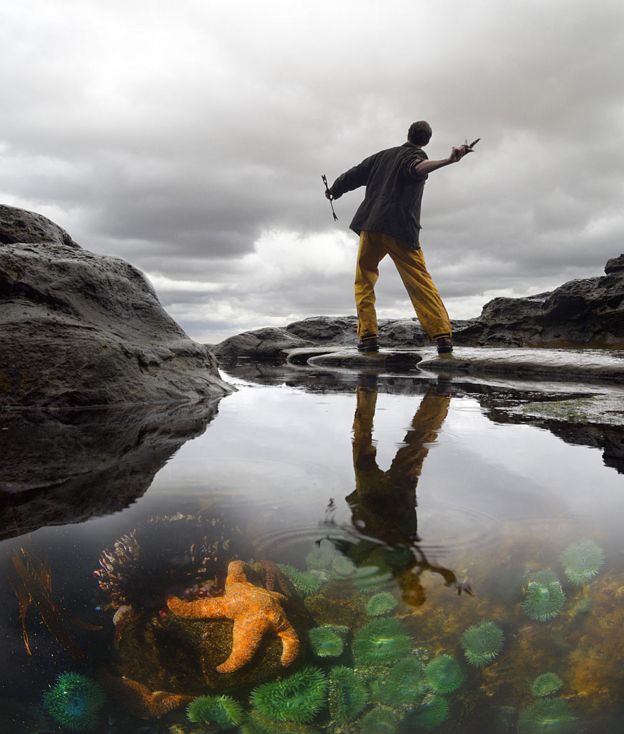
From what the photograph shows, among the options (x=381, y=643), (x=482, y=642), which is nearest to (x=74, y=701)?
(x=381, y=643)

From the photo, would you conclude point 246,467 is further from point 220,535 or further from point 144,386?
point 144,386

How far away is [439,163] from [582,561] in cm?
666

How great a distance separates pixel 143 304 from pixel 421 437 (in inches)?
153

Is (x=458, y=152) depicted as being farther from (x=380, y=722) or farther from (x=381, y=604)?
(x=380, y=722)

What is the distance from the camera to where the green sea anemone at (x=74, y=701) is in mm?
902

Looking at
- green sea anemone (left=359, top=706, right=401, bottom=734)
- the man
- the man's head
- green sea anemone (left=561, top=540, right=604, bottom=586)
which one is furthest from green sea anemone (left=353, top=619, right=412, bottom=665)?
the man's head

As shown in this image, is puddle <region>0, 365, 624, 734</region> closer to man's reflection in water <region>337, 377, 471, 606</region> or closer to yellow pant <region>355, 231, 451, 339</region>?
man's reflection in water <region>337, 377, 471, 606</region>

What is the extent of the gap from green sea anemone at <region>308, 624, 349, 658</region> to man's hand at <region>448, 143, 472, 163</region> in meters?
6.58

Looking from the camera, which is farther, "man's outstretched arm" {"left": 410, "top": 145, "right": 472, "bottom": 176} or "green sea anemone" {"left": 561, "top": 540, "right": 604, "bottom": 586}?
"man's outstretched arm" {"left": 410, "top": 145, "right": 472, "bottom": 176}

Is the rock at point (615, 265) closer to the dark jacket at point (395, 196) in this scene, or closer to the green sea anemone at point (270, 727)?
the dark jacket at point (395, 196)

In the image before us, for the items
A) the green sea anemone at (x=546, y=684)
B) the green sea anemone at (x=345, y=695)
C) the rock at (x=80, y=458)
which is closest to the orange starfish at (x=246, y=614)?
the green sea anemone at (x=345, y=695)

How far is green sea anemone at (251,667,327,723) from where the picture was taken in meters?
0.94

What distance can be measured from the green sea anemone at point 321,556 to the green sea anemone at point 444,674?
0.38 m

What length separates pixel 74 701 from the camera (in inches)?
36.9
